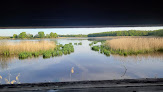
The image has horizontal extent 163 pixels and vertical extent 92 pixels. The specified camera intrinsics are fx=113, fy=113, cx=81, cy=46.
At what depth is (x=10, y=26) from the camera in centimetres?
167

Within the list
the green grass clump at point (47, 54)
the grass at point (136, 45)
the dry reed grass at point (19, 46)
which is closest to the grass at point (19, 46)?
Result: the dry reed grass at point (19, 46)

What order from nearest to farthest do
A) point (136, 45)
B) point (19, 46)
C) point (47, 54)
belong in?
point (136, 45) → point (19, 46) → point (47, 54)

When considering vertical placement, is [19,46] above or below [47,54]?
above

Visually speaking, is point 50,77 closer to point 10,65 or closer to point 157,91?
point 10,65

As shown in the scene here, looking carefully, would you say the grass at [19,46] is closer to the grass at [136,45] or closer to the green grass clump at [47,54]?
the green grass clump at [47,54]

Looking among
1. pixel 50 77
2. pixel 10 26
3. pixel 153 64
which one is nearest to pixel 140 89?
pixel 10 26

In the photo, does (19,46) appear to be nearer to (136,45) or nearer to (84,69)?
(84,69)

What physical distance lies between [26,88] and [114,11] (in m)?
1.24

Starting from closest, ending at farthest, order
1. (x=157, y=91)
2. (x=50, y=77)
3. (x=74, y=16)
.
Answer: (x=157, y=91) < (x=74, y=16) < (x=50, y=77)

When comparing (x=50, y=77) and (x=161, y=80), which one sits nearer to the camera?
(x=161, y=80)

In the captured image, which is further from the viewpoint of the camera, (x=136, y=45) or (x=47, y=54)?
(x=47, y=54)

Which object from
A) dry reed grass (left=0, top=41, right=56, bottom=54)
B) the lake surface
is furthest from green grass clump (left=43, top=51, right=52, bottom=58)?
dry reed grass (left=0, top=41, right=56, bottom=54)

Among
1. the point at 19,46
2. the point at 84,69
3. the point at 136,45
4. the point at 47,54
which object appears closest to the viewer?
the point at 136,45

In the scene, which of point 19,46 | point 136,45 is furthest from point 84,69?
point 19,46
